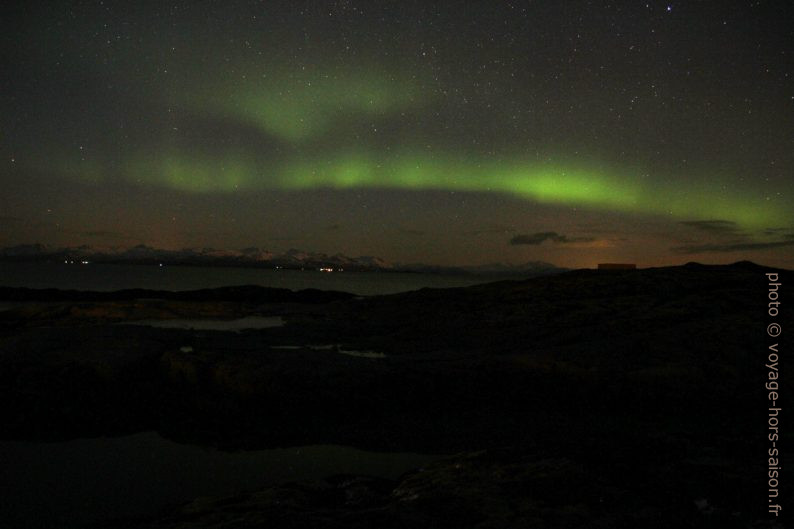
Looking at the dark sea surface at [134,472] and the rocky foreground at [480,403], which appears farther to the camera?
the dark sea surface at [134,472]

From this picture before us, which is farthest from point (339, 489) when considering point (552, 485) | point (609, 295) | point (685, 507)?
point (609, 295)

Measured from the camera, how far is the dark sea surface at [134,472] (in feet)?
25.0

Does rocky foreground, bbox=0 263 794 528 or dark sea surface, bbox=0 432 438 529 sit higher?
rocky foreground, bbox=0 263 794 528

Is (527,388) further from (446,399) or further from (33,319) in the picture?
(33,319)

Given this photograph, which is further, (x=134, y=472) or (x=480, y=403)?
(x=480, y=403)

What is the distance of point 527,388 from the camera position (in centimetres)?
1346

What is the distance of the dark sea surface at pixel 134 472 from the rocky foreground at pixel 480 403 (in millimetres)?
599

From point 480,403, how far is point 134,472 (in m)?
7.83

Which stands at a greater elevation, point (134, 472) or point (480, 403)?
point (480, 403)

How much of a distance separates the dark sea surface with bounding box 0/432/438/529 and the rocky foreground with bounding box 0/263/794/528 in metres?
0.60

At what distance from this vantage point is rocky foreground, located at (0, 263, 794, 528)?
635 centimetres

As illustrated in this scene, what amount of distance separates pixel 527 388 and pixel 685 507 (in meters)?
7.36

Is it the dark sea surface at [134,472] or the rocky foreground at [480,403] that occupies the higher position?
the rocky foreground at [480,403]

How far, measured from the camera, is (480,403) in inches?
508
